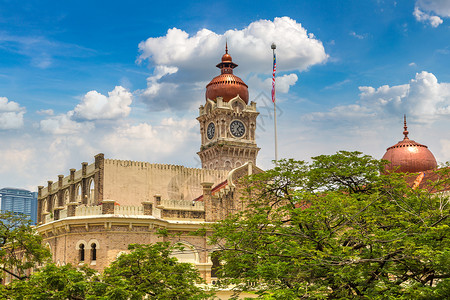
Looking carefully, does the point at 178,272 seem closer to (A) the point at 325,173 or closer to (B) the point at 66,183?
(A) the point at 325,173

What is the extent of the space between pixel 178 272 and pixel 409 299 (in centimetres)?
1232

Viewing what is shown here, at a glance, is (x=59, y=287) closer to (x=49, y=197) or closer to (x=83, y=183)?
(x=83, y=183)

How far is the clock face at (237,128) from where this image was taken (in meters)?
66.9

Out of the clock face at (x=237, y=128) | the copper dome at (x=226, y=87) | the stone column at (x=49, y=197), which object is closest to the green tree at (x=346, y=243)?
the stone column at (x=49, y=197)

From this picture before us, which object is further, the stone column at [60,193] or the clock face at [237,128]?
the clock face at [237,128]

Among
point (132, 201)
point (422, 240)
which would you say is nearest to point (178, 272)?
point (422, 240)

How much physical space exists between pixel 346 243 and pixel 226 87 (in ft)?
141

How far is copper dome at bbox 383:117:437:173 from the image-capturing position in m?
54.8

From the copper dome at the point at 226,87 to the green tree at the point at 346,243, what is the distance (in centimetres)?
3632

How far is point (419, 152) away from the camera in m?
55.4

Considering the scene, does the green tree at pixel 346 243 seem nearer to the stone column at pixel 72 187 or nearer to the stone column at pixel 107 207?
the stone column at pixel 107 207

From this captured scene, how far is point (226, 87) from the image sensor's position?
67688mm

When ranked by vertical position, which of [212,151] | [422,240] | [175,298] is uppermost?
[212,151]

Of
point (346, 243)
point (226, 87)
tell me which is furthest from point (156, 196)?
point (226, 87)
